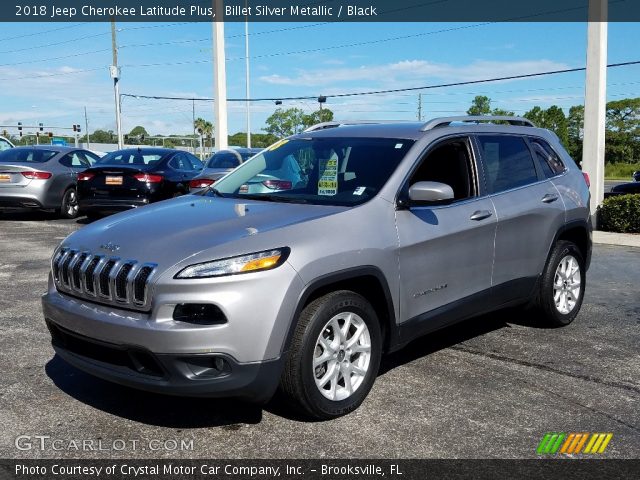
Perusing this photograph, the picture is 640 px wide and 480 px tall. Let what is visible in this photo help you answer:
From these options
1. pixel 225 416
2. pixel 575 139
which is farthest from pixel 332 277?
pixel 575 139

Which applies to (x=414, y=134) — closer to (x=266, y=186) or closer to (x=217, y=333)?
(x=266, y=186)

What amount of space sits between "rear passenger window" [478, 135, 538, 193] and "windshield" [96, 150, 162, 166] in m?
8.56

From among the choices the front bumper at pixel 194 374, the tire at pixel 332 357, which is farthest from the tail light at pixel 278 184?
the front bumper at pixel 194 374

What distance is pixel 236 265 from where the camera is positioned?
342 centimetres

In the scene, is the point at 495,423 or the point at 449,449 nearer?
the point at 449,449

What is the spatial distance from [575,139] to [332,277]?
78.0 meters

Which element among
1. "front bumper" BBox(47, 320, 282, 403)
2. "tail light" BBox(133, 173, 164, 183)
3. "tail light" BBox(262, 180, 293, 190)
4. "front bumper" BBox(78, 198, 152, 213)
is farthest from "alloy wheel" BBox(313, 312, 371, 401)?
"tail light" BBox(133, 173, 164, 183)

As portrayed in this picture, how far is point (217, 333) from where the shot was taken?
10.9ft

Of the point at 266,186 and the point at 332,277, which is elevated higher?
the point at 266,186

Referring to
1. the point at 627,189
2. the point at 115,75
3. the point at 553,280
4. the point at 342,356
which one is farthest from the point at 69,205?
the point at 115,75

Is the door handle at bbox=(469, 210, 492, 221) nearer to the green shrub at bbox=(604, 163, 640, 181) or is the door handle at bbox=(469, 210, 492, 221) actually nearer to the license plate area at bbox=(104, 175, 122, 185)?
the license plate area at bbox=(104, 175, 122, 185)

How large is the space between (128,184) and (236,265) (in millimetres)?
9368

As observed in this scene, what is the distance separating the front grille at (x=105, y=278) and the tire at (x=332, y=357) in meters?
0.84

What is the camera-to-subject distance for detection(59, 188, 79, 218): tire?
1405 centimetres
